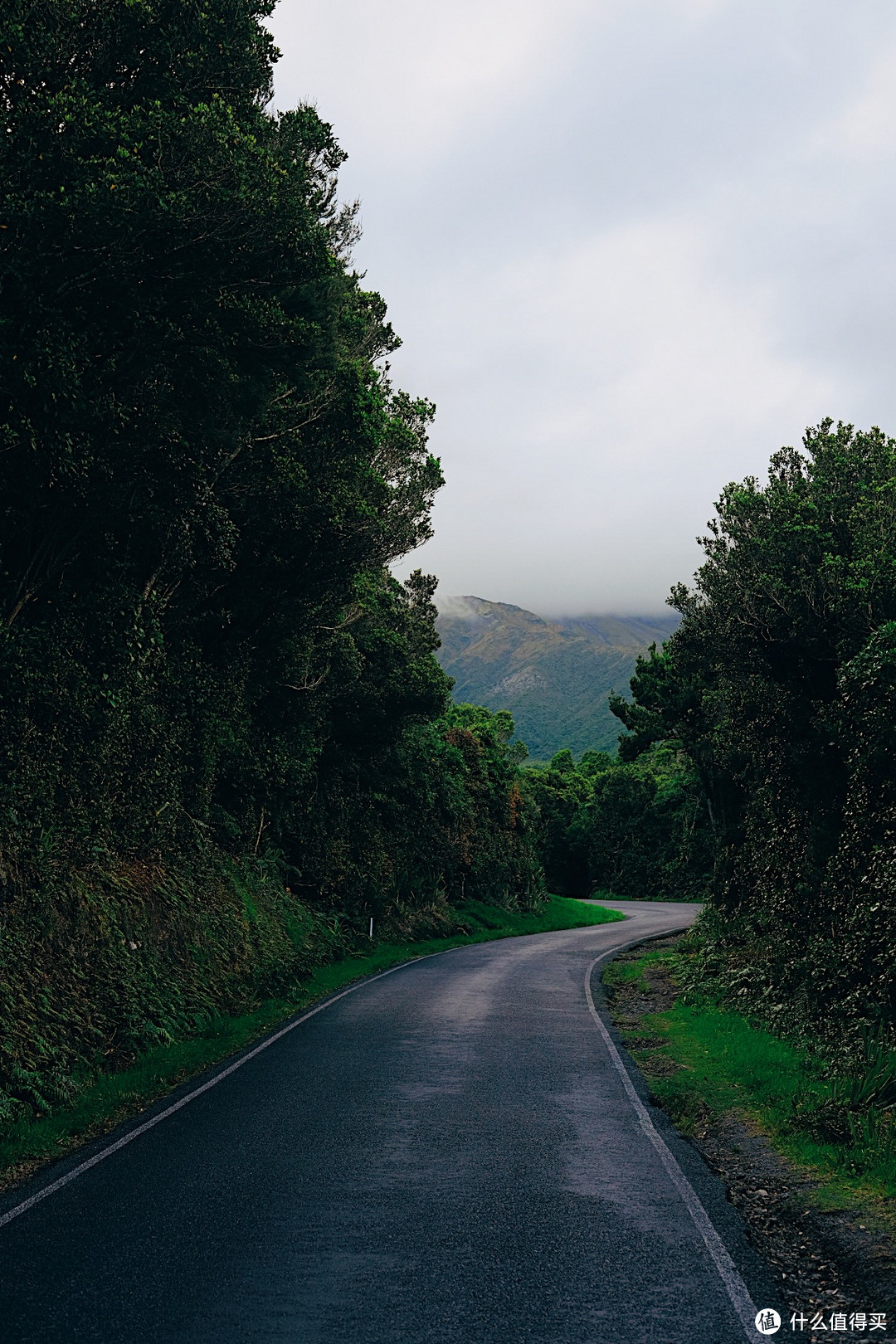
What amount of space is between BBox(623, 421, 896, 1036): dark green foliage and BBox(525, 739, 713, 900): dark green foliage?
46.4 meters

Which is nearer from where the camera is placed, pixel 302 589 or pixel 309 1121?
pixel 309 1121

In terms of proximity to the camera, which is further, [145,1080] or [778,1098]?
[145,1080]

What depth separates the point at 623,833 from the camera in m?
82.6

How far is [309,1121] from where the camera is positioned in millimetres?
9727

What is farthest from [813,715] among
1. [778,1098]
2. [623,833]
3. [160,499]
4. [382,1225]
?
[623,833]

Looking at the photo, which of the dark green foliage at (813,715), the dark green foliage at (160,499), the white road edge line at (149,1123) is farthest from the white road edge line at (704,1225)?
the dark green foliage at (160,499)

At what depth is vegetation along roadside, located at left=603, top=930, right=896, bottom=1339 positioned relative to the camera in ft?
20.5

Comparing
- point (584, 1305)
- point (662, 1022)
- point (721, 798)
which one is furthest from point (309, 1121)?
point (721, 798)

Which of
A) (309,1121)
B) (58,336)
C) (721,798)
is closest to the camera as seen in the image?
(309,1121)

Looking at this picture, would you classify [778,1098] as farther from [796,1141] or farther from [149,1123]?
[149,1123]

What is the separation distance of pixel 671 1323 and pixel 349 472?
16.6 meters

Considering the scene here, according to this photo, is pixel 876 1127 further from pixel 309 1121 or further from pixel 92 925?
pixel 92 925

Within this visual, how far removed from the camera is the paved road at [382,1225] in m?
5.17

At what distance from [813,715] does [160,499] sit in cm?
1187
